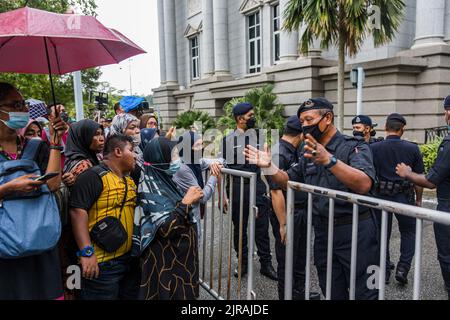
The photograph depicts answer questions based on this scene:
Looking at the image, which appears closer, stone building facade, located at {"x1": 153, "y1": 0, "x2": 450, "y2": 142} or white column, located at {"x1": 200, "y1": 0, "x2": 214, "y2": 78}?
stone building facade, located at {"x1": 153, "y1": 0, "x2": 450, "y2": 142}

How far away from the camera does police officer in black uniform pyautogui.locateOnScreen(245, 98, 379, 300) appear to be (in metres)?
2.39

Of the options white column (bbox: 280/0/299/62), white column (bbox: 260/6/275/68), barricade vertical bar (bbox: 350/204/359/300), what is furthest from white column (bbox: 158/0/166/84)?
barricade vertical bar (bbox: 350/204/359/300)

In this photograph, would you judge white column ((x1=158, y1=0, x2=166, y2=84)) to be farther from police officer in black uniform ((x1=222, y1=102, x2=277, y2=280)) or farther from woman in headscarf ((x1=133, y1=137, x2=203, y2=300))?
woman in headscarf ((x1=133, y1=137, x2=203, y2=300))

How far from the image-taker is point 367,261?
8.13ft

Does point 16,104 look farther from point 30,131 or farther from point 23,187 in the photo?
point 30,131

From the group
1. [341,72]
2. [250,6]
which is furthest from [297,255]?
[250,6]

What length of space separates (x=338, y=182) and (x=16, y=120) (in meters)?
2.13

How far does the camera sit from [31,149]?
2.24 meters

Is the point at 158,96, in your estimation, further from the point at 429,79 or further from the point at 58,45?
the point at 58,45

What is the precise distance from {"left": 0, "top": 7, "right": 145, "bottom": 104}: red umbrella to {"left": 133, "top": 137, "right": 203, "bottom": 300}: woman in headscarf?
2.78 ft

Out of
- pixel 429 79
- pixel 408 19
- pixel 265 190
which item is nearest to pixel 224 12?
pixel 408 19

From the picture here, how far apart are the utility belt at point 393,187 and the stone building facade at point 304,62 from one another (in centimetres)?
792

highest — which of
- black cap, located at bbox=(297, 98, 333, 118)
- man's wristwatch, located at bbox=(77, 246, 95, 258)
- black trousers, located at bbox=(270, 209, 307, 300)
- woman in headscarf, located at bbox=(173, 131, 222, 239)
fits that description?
black cap, located at bbox=(297, 98, 333, 118)
